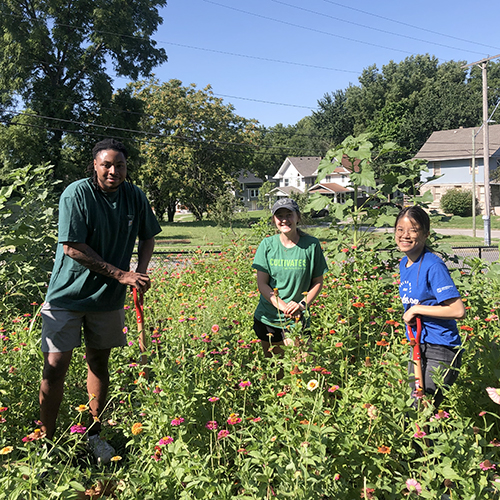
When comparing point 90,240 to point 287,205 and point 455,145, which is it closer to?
point 287,205

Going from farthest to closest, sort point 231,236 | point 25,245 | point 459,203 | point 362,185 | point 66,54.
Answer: point 459,203 → point 66,54 → point 231,236 → point 25,245 → point 362,185

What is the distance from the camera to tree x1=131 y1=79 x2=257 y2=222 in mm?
40125

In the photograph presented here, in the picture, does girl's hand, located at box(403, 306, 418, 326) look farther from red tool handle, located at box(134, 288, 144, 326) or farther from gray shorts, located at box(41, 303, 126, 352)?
gray shorts, located at box(41, 303, 126, 352)

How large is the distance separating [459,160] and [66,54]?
34.0 metres

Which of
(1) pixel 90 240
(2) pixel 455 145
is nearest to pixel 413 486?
(1) pixel 90 240

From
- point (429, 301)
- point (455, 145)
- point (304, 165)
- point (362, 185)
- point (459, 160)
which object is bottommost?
point (429, 301)

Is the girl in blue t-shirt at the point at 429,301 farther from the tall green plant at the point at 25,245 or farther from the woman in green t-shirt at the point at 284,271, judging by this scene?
the tall green plant at the point at 25,245

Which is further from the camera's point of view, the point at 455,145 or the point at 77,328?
the point at 455,145

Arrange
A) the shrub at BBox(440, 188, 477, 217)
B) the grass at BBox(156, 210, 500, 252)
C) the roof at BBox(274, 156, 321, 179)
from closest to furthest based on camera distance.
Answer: the grass at BBox(156, 210, 500, 252), the shrub at BBox(440, 188, 477, 217), the roof at BBox(274, 156, 321, 179)

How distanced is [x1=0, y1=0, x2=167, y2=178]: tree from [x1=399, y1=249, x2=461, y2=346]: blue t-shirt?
2551cm

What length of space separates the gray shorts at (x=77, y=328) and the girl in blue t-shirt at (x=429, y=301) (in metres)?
1.76

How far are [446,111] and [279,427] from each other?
5978 centimetres

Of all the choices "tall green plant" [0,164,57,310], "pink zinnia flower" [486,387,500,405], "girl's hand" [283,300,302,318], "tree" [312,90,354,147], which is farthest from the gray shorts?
"tree" [312,90,354,147]

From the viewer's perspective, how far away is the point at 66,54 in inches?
1040
